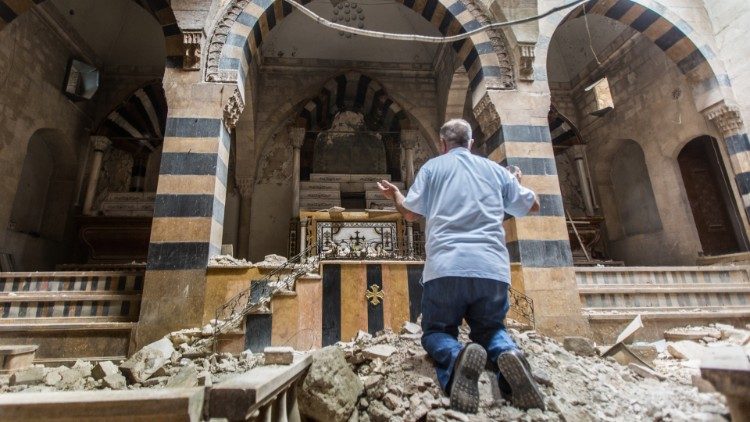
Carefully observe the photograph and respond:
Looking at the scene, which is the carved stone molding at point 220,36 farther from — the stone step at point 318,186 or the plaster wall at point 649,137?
the plaster wall at point 649,137

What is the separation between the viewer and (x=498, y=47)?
6020 millimetres

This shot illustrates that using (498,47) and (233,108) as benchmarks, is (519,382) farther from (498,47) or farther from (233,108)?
(498,47)

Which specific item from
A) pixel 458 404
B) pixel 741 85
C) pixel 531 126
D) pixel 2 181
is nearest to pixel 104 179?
pixel 2 181

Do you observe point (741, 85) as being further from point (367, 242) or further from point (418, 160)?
point (367, 242)

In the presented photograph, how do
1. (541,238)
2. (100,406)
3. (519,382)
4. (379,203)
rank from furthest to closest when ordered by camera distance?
(379,203) < (541,238) < (519,382) < (100,406)

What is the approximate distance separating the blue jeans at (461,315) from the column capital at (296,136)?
8.50 m

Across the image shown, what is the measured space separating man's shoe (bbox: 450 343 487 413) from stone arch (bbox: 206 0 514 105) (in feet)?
16.2

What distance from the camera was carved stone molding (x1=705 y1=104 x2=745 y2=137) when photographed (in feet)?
22.1

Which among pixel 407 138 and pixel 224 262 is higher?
pixel 407 138

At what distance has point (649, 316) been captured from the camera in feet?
15.8

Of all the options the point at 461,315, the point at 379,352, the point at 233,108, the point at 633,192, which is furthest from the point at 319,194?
the point at 633,192

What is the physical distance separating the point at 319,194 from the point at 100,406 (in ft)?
29.1

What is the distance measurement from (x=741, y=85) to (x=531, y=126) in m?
4.74

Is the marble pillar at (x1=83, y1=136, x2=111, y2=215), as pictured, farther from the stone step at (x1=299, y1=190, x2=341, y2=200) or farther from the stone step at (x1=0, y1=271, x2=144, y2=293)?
the stone step at (x1=299, y1=190, x2=341, y2=200)
